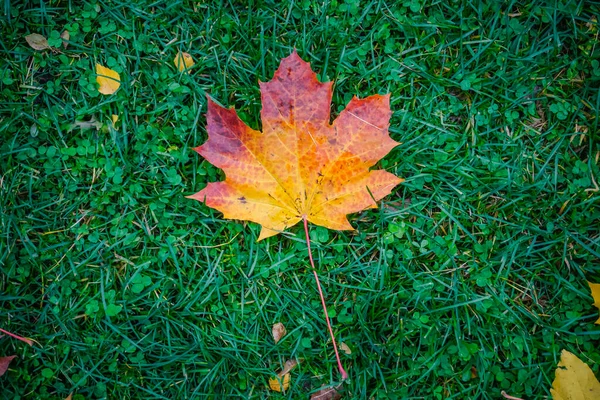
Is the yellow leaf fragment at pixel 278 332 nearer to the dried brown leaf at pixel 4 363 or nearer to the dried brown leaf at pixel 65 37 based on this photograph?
the dried brown leaf at pixel 4 363

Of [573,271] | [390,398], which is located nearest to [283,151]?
[390,398]

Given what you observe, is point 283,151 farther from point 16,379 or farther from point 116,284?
point 16,379

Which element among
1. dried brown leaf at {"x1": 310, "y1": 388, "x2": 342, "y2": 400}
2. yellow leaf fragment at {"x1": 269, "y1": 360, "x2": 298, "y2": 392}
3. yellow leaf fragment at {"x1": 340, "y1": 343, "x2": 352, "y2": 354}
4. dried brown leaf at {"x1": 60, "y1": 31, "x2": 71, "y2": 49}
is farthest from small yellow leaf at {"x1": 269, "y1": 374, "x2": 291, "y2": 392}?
dried brown leaf at {"x1": 60, "y1": 31, "x2": 71, "y2": 49}

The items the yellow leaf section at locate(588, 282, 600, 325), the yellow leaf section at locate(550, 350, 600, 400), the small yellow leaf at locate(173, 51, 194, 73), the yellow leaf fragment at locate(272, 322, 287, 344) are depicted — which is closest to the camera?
the yellow leaf section at locate(550, 350, 600, 400)

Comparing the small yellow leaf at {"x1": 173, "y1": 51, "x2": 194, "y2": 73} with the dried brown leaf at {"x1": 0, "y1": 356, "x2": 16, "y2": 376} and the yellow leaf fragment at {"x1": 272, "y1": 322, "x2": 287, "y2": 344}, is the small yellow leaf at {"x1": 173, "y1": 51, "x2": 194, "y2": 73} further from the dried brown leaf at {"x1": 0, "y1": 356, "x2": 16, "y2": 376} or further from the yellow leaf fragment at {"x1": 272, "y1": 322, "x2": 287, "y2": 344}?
the dried brown leaf at {"x1": 0, "y1": 356, "x2": 16, "y2": 376}

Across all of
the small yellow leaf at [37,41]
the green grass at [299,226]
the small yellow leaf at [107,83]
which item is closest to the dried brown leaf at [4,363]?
the green grass at [299,226]
